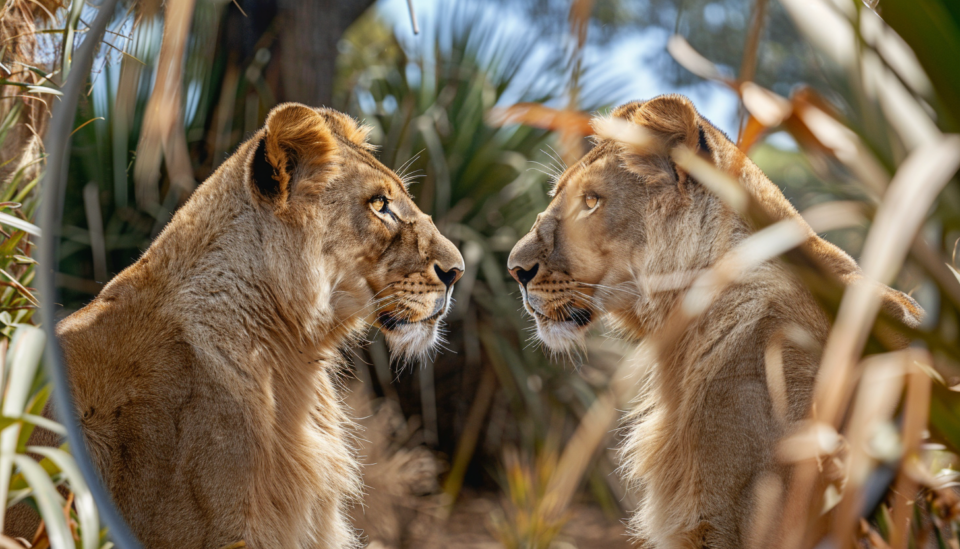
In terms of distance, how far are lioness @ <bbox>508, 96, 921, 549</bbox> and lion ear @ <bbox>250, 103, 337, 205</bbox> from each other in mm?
799

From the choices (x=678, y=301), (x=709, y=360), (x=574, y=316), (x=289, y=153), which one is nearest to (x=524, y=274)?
(x=574, y=316)

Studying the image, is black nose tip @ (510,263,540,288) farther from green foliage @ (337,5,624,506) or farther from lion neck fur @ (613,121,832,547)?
green foliage @ (337,5,624,506)

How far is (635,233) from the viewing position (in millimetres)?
2348

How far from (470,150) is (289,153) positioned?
11.0ft

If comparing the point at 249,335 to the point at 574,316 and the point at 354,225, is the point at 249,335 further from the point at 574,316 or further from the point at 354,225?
the point at 574,316

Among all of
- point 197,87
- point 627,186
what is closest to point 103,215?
point 197,87

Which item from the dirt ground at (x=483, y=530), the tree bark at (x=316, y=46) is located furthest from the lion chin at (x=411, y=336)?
the dirt ground at (x=483, y=530)

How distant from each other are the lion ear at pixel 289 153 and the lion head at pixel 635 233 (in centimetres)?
80

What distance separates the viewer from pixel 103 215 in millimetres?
4852

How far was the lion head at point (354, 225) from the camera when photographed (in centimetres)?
224

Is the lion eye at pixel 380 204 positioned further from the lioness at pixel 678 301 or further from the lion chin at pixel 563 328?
the lion chin at pixel 563 328

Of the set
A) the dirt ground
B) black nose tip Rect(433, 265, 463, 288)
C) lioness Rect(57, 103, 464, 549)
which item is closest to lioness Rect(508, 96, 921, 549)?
black nose tip Rect(433, 265, 463, 288)

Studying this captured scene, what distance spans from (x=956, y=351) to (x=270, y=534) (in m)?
1.86

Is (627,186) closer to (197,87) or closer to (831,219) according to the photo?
(831,219)
